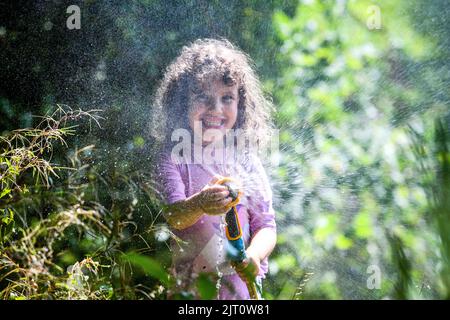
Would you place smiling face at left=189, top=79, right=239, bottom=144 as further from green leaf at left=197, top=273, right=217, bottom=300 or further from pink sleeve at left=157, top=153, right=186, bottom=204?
green leaf at left=197, top=273, right=217, bottom=300

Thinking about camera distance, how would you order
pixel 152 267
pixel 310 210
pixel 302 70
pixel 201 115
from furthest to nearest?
pixel 302 70, pixel 310 210, pixel 201 115, pixel 152 267

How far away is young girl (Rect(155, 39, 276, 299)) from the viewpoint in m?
2.18

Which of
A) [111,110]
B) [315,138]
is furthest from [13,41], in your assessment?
[315,138]

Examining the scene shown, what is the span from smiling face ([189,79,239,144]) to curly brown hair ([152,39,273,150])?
35 millimetres

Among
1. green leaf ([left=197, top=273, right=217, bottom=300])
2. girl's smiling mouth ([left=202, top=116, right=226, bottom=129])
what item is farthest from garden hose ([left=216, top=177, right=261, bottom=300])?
green leaf ([left=197, top=273, right=217, bottom=300])

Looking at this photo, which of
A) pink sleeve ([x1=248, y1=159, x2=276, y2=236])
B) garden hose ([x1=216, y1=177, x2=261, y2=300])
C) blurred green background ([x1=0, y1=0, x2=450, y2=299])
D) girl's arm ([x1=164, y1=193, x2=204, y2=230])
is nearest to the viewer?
garden hose ([x1=216, y1=177, x2=261, y2=300])

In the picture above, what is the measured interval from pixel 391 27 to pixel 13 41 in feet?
6.91

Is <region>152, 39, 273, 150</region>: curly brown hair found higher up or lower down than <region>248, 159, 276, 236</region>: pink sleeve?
higher up

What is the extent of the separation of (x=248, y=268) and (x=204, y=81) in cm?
160

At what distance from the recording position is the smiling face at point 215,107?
8.00ft

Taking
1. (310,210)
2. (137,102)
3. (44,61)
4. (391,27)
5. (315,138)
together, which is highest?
(391,27)

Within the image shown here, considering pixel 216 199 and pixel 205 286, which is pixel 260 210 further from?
pixel 205 286

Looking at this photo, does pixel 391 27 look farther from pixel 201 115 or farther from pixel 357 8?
pixel 201 115

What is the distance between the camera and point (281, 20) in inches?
132
